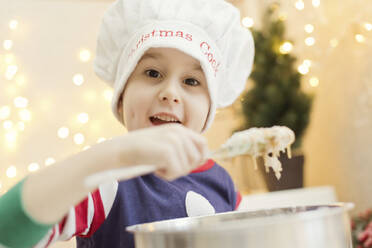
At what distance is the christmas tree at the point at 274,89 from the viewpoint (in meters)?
1.33

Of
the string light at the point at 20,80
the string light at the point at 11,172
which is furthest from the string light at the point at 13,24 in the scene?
the string light at the point at 11,172

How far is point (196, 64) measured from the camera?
25.0 inches

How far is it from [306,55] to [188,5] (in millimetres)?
928

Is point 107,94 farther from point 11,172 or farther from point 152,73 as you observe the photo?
point 152,73

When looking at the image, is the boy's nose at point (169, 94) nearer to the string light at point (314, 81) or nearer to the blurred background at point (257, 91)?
the blurred background at point (257, 91)

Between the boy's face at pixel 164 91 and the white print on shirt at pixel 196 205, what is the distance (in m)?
0.10

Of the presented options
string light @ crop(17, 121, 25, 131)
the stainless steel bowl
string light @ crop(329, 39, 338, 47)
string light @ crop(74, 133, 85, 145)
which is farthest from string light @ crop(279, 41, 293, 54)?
the stainless steel bowl

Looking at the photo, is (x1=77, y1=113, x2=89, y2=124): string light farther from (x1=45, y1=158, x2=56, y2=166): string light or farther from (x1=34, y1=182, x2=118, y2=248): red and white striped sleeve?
(x1=34, y1=182, x2=118, y2=248): red and white striped sleeve

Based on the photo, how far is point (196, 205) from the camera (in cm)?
62

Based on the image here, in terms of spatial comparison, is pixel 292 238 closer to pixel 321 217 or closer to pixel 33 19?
pixel 321 217

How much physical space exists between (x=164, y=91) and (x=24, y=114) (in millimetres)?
494

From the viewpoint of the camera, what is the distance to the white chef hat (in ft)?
2.04

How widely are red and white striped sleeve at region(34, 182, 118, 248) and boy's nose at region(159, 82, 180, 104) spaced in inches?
5.4

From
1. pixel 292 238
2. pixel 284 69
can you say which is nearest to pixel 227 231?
pixel 292 238
